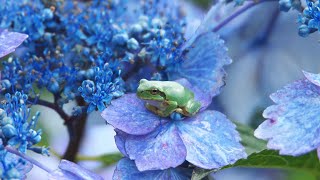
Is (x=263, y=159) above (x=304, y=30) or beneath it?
beneath

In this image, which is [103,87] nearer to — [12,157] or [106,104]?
[106,104]

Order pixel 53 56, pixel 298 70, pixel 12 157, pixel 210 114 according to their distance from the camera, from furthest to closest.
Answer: pixel 298 70 → pixel 53 56 → pixel 210 114 → pixel 12 157

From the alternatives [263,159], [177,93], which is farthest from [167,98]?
[263,159]

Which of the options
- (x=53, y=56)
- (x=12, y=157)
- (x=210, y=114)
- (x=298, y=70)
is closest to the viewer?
(x=12, y=157)

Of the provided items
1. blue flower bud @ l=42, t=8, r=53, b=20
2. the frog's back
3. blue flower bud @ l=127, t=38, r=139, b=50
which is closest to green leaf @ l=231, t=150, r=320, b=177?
the frog's back

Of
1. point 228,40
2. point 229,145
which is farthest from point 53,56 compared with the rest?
point 228,40

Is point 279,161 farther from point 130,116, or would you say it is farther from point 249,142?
point 130,116

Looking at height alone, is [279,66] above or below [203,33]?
below

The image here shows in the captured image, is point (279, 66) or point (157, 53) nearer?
point (157, 53)
